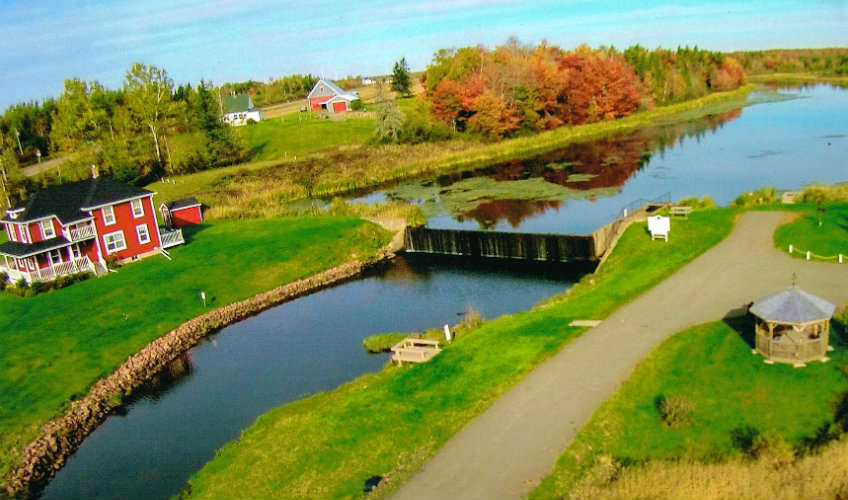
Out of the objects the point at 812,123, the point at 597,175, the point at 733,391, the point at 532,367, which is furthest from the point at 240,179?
the point at 812,123

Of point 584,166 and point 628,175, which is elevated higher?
point 584,166

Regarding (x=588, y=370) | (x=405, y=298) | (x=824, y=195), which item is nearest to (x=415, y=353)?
(x=588, y=370)

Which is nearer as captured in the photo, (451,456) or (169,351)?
(451,456)

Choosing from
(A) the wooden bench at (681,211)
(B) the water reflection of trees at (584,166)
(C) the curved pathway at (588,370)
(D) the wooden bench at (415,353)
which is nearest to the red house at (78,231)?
(B) the water reflection of trees at (584,166)

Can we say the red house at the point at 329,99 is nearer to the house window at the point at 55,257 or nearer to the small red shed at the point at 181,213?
the small red shed at the point at 181,213

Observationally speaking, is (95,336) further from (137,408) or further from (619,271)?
(619,271)

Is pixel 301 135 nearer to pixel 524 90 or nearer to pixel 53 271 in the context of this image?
pixel 524 90
